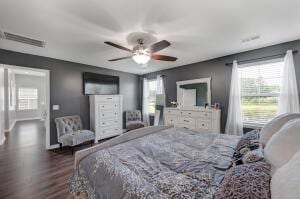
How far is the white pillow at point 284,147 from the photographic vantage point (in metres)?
0.92

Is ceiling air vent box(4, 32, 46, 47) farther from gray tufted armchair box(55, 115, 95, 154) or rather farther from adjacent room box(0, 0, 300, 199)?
gray tufted armchair box(55, 115, 95, 154)

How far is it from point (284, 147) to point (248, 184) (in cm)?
51

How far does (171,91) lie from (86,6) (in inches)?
147

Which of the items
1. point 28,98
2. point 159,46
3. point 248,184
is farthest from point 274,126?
point 28,98

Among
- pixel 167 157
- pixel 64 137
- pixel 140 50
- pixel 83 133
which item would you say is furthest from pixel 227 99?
pixel 64 137

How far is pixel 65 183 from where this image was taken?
2.21 metres

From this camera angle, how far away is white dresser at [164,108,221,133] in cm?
354

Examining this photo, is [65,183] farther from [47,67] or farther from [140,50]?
[47,67]

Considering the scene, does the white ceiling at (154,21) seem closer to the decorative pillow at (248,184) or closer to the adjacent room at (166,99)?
the adjacent room at (166,99)

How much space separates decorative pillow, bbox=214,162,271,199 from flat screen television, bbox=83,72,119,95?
176 inches

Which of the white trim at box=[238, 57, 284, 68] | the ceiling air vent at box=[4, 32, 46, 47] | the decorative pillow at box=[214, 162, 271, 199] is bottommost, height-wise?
the decorative pillow at box=[214, 162, 271, 199]

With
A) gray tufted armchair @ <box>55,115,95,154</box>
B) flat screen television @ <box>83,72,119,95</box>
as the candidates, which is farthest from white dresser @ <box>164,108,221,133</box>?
gray tufted armchair @ <box>55,115,95,154</box>

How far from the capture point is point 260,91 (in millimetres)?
3211

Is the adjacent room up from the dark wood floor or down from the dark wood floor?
up
